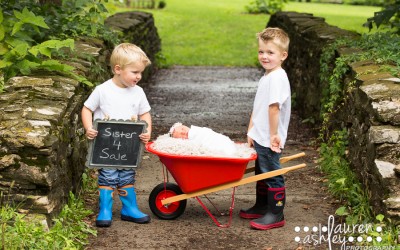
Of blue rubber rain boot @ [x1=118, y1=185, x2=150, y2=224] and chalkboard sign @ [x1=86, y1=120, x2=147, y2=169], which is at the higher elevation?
chalkboard sign @ [x1=86, y1=120, x2=147, y2=169]

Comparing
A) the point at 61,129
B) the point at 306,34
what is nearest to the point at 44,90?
the point at 61,129

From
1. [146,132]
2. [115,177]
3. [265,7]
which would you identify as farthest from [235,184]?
[265,7]

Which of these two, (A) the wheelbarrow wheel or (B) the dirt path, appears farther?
(A) the wheelbarrow wheel

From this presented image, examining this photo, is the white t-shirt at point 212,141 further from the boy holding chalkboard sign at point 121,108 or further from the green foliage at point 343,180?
the green foliage at point 343,180

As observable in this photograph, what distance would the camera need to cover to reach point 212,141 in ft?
17.6

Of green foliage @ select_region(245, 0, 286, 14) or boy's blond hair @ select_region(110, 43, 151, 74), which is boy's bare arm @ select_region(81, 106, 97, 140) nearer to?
boy's blond hair @ select_region(110, 43, 151, 74)

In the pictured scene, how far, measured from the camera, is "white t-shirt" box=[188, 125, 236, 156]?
535 centimetres

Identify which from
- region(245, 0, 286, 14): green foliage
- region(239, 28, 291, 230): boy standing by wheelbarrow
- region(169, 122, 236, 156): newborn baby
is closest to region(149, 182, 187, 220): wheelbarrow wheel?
region(169, 122, 236, 156): newborn baby

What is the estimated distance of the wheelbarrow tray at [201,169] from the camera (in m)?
5.30

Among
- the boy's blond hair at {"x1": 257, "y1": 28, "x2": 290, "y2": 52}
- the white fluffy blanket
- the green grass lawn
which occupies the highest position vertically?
the boy's blond hair at {"x1": 257, "y1": 28, "x2": 290, "y2": 52}

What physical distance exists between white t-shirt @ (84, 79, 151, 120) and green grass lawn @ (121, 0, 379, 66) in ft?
35.3

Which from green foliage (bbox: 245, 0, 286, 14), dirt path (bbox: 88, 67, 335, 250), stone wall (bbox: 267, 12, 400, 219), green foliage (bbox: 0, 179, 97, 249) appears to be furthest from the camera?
green foliage (bbox: 245, 0, 286, 14)

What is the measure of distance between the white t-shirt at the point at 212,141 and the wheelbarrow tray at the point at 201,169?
0.27 ft

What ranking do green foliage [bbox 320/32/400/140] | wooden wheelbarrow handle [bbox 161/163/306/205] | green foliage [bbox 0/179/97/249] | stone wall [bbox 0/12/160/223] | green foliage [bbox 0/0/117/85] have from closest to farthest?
green foliage [bbox 0/179/97/249], stone wall [bbox 0/12/160/223], wooden wheelbarrow handle [bbox 161/163/306/205], green foliage [bbox 0/0/117/85], green foliage [bbox 320/32/400/140]
